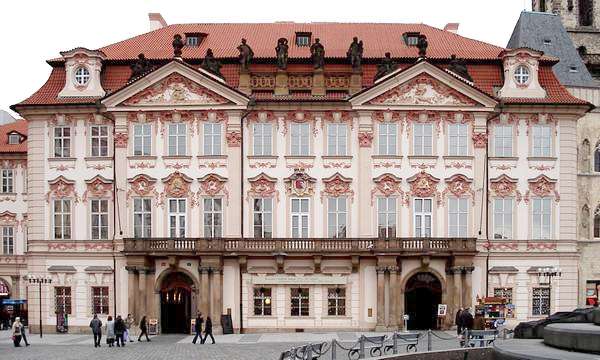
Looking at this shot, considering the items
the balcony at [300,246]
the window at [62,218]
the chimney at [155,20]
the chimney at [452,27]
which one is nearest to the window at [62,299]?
the window at [62,218]

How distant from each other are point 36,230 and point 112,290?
5182mm

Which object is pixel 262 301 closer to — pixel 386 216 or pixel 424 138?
pixel 386 216

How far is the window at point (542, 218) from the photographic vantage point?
2067 inches

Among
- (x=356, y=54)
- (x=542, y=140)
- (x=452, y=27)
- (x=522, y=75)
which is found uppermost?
(x=452, y=27)

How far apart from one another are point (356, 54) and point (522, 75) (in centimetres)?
893

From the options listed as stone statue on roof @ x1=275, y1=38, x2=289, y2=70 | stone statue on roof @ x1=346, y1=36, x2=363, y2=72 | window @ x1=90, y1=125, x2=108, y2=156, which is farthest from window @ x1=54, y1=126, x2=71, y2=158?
stone statue on roof @ x1=346, y1=36, x2=363, y2=72

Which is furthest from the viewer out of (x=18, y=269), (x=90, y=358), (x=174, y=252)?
(x=18, y=269)

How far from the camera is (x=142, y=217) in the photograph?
52094 mm

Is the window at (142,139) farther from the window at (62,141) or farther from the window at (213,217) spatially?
the window at (213,217)

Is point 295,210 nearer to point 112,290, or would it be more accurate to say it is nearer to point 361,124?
point 361,124

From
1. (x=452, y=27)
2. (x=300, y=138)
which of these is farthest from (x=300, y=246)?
(x=452, y=27)

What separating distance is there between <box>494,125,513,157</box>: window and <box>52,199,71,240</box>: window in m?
22.5

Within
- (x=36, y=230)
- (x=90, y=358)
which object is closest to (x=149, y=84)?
(x=36, y=230)

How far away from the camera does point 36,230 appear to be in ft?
174
